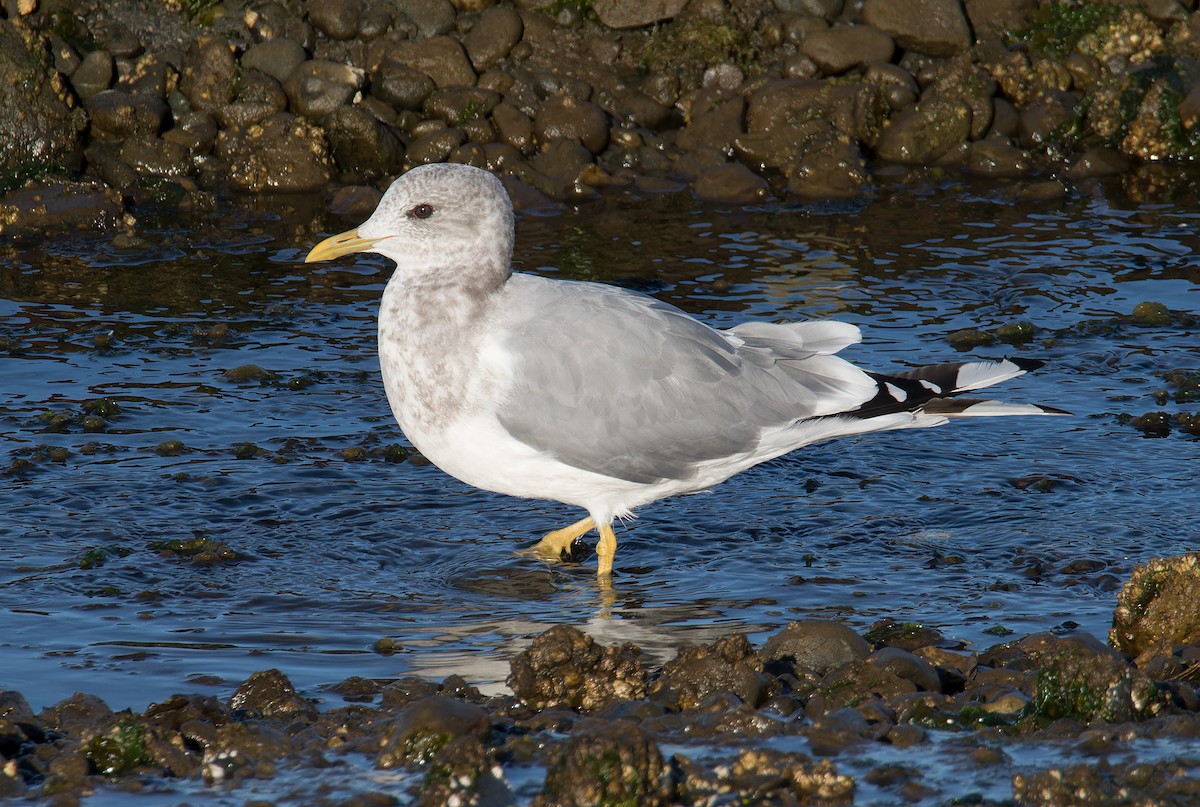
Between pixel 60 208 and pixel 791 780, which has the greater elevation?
pixel 60 208

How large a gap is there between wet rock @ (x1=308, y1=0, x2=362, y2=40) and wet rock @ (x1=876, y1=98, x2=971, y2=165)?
16.2 ft

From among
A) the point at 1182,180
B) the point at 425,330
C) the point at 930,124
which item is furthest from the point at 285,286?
the point at 1182,180

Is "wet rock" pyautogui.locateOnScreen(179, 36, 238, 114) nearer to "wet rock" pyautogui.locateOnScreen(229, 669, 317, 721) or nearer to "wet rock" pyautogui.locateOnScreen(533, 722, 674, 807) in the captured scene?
"wet rock" pyautogui.locateOnScreen(229, 669, 317, 721)

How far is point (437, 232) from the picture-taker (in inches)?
264

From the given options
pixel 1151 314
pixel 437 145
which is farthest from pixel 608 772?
pixel 437 145

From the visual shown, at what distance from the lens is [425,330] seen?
654 cm

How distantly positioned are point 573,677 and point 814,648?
3.03 feet

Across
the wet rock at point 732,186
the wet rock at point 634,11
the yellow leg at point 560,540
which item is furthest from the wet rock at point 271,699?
the wet rock at point 634,11

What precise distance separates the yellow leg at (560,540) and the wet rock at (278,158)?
6572 mm

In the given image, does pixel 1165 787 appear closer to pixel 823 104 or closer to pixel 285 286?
pixel 285 286

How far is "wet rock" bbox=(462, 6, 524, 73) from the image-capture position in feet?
45.2

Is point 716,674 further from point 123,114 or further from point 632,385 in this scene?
point 123,114

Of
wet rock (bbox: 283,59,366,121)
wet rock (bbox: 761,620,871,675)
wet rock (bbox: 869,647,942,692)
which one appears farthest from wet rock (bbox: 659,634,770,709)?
wet rock (bbox: 283,59,366,121)

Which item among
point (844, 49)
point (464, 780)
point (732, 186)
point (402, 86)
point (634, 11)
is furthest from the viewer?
point (634, 11)
